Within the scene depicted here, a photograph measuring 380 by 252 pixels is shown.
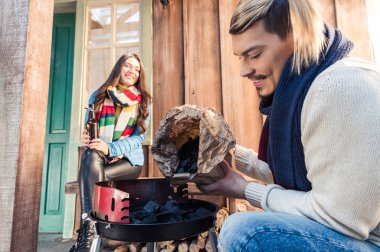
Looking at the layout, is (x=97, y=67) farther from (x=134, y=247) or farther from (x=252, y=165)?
(x=252, y=165)

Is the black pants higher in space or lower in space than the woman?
lower

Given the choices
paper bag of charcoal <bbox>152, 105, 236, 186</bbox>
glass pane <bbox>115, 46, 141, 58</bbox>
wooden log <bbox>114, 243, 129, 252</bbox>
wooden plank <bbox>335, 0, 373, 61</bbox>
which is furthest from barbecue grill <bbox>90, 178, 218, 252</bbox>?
wooden plank <bbox>335, 0, 373, 61</bbox>

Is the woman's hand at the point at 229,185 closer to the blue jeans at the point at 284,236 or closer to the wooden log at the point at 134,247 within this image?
the blue jeans at the point at 284,236

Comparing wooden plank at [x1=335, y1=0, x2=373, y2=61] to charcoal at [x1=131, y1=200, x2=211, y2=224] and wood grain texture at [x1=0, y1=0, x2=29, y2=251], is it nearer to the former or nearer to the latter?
charcoal at [x1=131, y1=200, x2=211, y2=224]

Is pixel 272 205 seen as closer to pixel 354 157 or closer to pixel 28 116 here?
pixel 354 157

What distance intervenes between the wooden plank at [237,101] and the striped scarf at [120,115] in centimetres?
Answer: 98

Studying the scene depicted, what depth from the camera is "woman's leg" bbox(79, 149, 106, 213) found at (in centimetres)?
200

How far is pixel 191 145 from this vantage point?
1.68 meters

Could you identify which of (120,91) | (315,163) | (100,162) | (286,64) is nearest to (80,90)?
(120,91)

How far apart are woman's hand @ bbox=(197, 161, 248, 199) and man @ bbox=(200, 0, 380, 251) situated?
89 mm

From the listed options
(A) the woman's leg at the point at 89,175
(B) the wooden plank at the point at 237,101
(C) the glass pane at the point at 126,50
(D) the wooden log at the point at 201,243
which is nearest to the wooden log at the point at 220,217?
(D) the wooden log at the point at 201,243

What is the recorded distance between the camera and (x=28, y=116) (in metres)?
1.14

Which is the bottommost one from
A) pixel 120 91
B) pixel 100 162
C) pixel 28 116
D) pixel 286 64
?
pixel 100 162

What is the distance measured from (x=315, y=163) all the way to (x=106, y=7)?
3.38m
